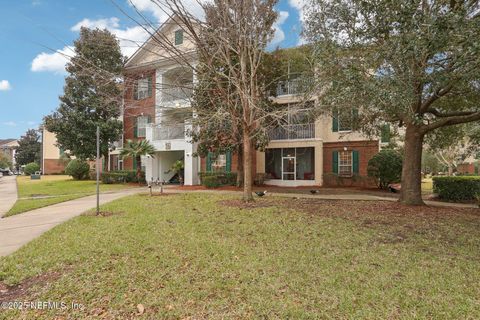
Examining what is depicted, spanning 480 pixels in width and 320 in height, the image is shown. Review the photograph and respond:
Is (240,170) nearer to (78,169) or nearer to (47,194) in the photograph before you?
(47,194)

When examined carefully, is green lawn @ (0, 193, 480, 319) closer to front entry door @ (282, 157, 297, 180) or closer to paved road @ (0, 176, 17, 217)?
paved road @ (0, 176, 17, 217)

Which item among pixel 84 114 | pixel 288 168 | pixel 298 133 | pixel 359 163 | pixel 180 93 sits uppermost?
pixel 84 114

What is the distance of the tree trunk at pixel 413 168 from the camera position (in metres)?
11.7

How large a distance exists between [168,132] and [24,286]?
19.4 metres

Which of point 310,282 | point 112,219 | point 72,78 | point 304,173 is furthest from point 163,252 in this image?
point 72,78

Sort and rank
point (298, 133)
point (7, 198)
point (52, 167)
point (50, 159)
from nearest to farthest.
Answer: point (7, 198)
point (298, 133)
point (50, 159)
point (52, 167)

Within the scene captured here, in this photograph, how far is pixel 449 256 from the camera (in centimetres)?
583

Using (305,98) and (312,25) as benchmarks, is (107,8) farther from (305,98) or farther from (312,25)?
(305,98)

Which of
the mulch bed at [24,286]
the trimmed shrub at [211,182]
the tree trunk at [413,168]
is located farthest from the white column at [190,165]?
the mulch bed at [24,286]

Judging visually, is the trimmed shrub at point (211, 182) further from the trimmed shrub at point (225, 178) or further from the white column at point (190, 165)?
the white column at point (190, 165)

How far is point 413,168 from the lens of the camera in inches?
463

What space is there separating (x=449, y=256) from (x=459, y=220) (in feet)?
13.9

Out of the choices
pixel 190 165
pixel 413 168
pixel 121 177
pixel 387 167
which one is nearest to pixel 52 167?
pixel 121 177

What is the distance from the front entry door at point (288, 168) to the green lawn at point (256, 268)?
552 inches
